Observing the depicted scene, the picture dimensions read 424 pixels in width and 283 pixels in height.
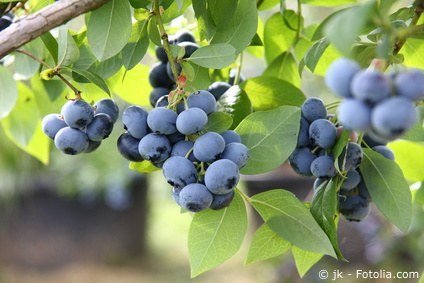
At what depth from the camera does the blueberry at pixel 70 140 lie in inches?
23.6

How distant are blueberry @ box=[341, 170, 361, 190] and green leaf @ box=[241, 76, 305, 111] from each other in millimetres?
109

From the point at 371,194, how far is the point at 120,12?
292 mm

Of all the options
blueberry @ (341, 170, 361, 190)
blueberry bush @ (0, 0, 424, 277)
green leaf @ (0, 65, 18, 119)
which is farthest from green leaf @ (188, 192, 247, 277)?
green leaf @ (0, 65, 18, 119)

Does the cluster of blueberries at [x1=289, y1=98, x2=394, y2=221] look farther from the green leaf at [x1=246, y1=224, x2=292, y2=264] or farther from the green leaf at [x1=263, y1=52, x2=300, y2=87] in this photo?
the green leaf at [x1=263, y1=52, x2=300, y2=87]

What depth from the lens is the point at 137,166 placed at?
0.64 metres

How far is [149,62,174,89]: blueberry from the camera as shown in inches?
28.6

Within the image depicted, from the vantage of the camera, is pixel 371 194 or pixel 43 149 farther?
pixel 43 149

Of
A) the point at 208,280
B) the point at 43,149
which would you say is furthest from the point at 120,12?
the point at 208,280

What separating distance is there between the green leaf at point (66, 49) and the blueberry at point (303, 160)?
23 cm

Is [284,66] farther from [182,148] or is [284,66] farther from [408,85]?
[408,85]

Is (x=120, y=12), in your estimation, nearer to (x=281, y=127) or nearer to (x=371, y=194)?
(x=281, y=127)

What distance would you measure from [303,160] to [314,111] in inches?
1.9

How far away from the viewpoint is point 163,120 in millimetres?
531

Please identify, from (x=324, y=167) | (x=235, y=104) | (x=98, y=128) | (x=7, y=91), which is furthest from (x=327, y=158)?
(x=7, y=91)
